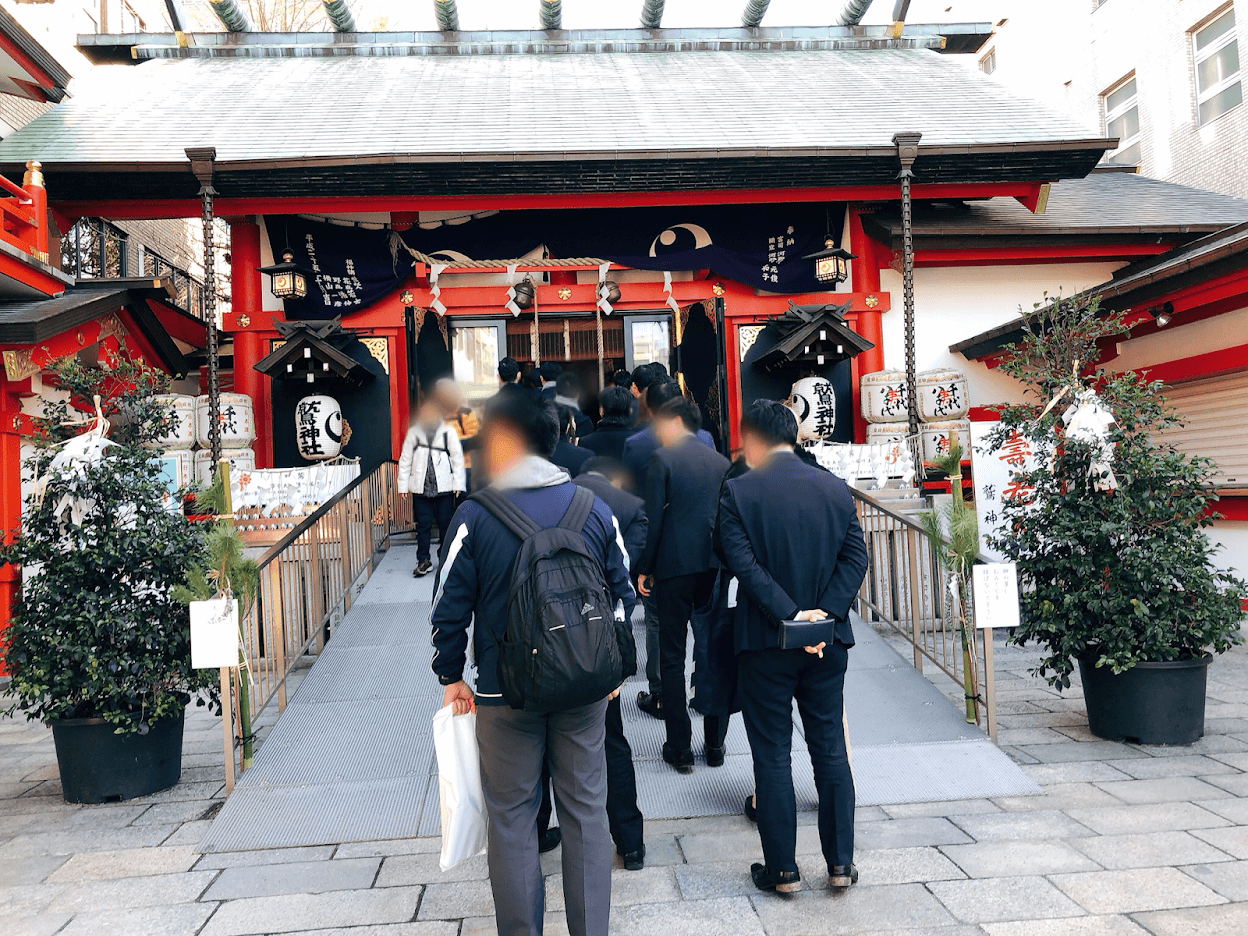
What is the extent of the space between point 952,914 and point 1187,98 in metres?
15.7

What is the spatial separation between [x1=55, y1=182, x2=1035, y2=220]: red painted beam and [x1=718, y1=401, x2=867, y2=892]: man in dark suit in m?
7.48

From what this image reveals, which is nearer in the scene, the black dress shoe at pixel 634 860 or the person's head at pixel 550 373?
the black dress shoe at pixel 634 860

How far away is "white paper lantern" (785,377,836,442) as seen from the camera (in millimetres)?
10508

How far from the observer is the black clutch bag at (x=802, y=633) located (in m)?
3.29

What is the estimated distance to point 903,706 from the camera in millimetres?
5531

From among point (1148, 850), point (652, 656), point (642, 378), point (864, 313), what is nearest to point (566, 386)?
point (642, 378)

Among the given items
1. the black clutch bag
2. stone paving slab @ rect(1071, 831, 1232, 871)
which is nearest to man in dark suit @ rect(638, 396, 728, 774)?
the black clutch bag

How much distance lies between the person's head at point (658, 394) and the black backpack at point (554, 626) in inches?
76.3

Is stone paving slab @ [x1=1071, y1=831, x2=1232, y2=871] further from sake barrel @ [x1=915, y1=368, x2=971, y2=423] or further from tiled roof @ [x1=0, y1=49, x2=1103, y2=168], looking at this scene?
tiled roof @ [x1=0, y1=49, x2=1103, y2=168]

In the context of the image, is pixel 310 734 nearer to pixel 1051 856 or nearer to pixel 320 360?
pixel 1051 856

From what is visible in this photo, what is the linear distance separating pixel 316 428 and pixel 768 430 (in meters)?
7.93

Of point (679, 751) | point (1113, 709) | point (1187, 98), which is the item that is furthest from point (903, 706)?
point (1187, 98)

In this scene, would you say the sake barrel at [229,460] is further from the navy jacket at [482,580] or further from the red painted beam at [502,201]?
the navy jacket at [482,580]

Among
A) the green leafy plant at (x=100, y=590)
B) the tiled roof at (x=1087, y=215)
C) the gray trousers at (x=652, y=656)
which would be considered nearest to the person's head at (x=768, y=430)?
the gray trousers at (x=652, y=656)
